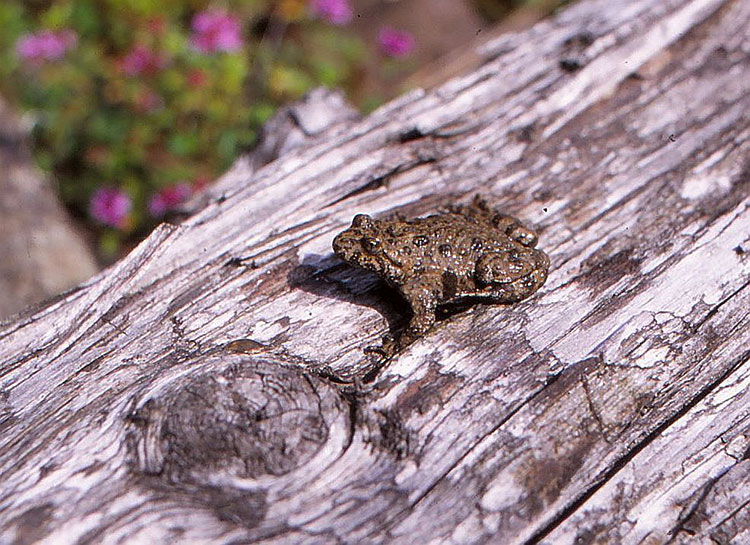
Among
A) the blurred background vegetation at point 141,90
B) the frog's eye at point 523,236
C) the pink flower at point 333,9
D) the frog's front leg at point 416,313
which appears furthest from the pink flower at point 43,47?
the frog's eye at point 523,236

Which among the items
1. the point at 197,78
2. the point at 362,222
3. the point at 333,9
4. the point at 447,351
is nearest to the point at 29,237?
the point at 197,78

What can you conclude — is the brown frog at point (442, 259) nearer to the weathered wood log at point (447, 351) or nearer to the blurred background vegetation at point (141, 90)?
the weathered wood log at point (447, 351)

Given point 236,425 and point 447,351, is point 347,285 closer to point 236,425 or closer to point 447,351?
point 447,351

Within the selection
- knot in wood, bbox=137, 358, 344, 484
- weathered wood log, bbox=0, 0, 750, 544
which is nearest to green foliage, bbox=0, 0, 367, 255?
weathered wood log, bbox=0, 0, 750, 544

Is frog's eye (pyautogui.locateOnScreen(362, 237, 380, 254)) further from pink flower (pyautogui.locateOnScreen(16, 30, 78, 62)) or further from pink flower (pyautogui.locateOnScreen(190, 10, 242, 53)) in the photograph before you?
pink flower (pyautogui.locateOnScreen(16, 30, 78, 62))

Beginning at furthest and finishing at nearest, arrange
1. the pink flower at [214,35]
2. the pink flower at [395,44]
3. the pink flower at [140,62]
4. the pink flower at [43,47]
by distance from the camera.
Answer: the pink flower at [395,44] → the pink flower at [43,47] → the pink flower at [140,62] → the pink flower at [214,35]
